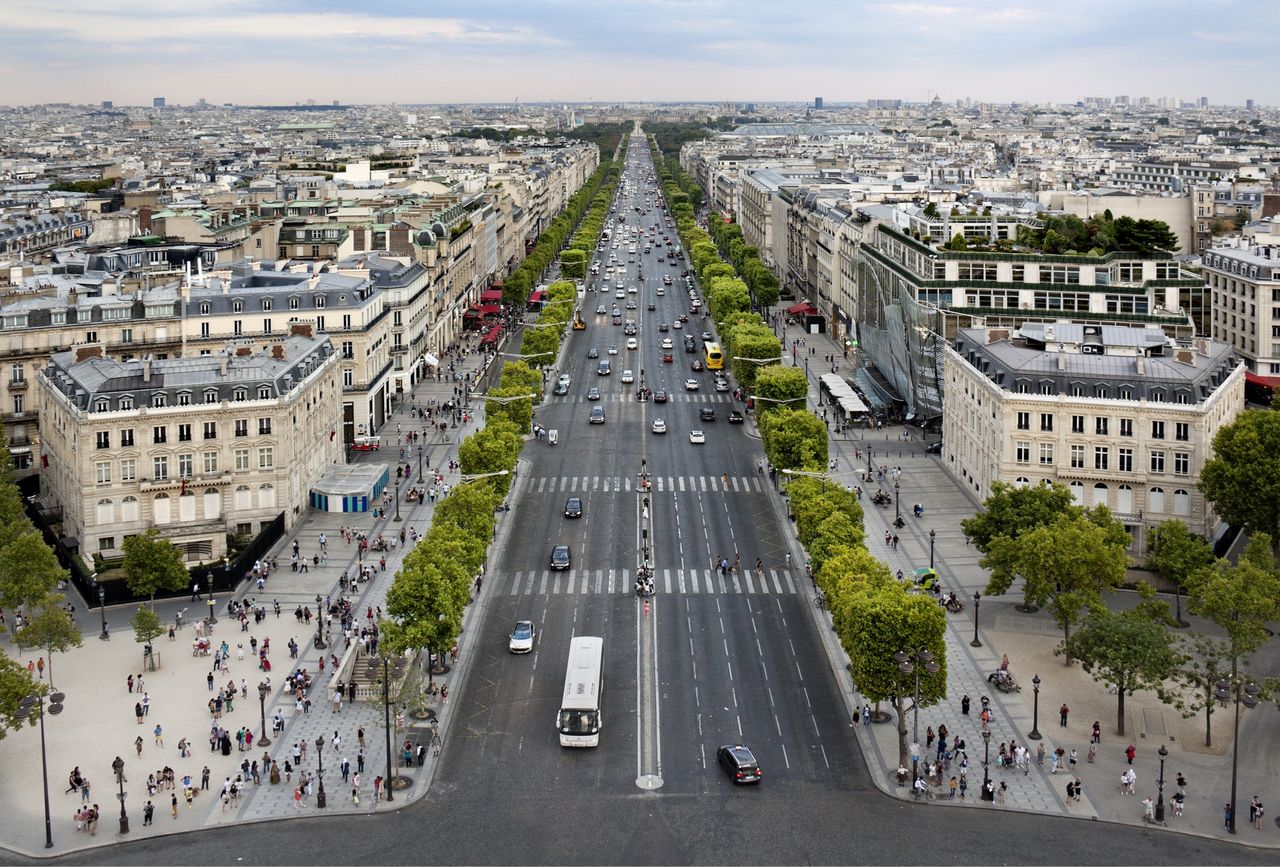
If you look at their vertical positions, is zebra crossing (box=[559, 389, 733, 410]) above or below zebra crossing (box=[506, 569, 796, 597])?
above

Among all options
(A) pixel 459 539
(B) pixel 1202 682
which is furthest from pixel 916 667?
(A) pixel 459 539

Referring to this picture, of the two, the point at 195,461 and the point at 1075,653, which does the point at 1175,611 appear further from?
the point at 195,461

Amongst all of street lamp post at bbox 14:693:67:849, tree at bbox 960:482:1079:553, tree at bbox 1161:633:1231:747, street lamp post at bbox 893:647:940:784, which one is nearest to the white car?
street lamp post at bbox 893:647:940:784

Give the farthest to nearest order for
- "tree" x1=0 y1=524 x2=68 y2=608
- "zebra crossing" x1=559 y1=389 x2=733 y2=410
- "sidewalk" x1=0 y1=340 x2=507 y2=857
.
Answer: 1. "zebra crossing" x1=559 y1=389 x2=733 y2=410
2. "tree" x1=0 y1=524 x2=68 y2=608
3. "sidewalk" x1=0 y1=340 x2=507 y2=857

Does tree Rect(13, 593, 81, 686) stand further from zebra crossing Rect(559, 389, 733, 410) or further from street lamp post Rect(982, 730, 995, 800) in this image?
zebra crossing Rect(559, 389, 733, 410)

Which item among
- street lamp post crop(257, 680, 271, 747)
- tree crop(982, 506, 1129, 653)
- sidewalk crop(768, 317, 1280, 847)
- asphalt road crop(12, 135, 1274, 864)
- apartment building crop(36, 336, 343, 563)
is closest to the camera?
asphalt road crop(12, 135, 1274, 864)

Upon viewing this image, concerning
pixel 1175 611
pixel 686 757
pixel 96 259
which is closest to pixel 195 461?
pixel 686 757

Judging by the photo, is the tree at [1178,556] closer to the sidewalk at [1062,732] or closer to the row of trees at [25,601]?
the sidewalk at [1062,732]

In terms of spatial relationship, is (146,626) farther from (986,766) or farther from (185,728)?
(986,766)
